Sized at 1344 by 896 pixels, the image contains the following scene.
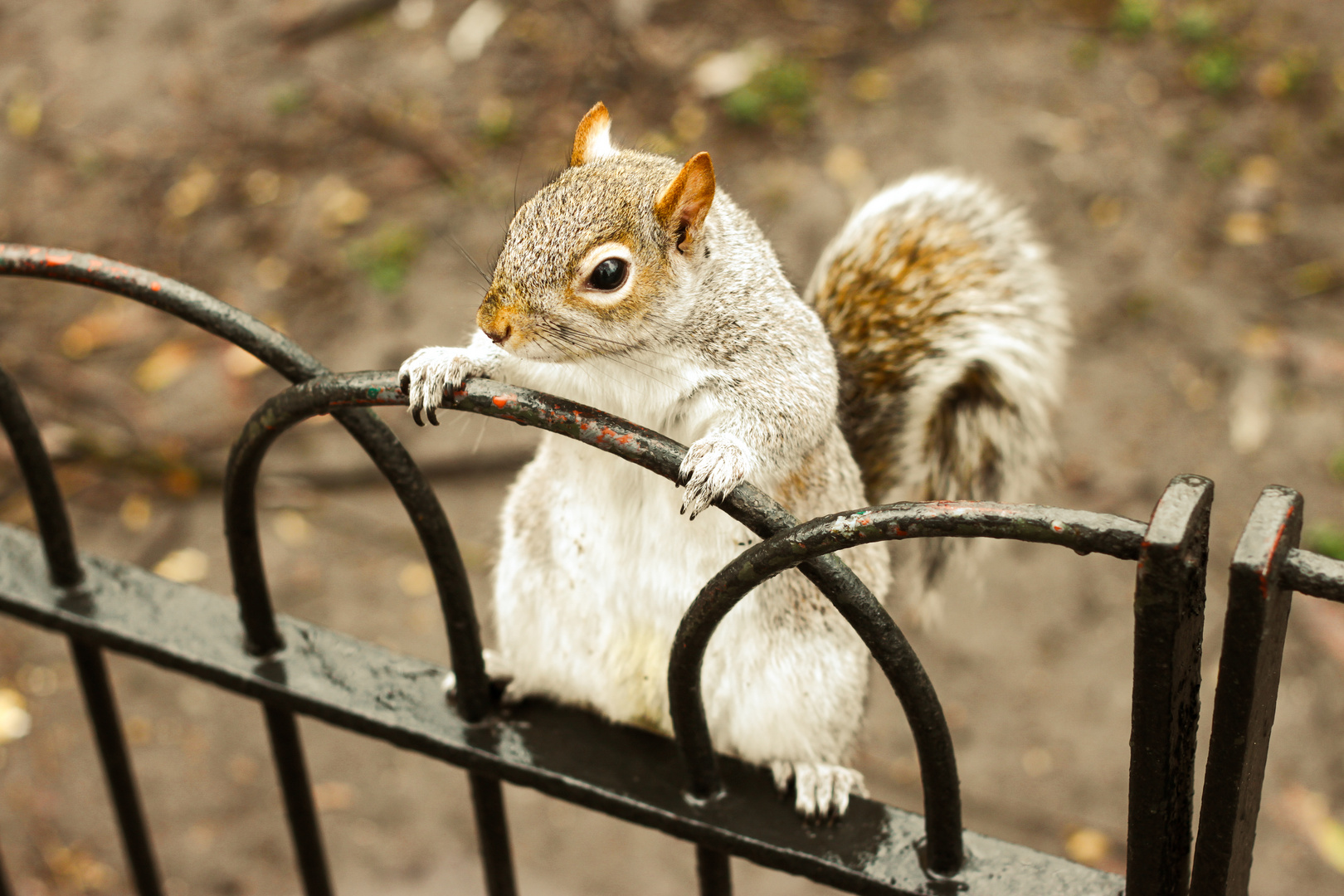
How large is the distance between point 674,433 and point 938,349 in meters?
0.30

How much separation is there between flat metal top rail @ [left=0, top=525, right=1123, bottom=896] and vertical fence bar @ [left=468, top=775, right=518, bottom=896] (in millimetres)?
47

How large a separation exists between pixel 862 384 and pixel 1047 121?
1967 mm

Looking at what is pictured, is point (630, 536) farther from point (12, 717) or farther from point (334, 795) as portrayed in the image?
point (12, 717)

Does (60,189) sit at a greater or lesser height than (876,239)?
greater

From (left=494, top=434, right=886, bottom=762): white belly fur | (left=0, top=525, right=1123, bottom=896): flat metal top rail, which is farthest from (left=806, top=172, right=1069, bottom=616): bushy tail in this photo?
(left=0, top=525, right=1123, bottom=896): flat metal top rail

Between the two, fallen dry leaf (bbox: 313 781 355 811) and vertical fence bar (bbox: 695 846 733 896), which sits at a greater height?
fallen dry leaf (bbox: 313 781 355 811)

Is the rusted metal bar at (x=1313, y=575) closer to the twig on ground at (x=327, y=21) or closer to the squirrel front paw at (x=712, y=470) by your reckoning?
the squirrel front paw at (x=712, y=470)

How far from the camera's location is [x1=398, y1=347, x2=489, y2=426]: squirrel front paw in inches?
27.4

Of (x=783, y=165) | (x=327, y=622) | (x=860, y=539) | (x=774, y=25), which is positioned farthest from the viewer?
(x=774, y=25)

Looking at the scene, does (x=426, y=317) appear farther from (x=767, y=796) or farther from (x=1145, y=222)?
(x=767, y=796)

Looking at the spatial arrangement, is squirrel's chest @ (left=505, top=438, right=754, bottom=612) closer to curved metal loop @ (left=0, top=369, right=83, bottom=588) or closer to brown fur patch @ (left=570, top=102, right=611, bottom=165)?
brown fur patch @ (left=570, top=102, right=611, bottom=165)

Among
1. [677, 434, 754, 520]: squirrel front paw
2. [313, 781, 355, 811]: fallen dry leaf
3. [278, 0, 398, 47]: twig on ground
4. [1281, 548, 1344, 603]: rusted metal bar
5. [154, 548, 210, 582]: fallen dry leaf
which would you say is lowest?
[1281, 548, 1344, 603]: rusted metal bar

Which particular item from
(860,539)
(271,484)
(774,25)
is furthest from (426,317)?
(860,539)

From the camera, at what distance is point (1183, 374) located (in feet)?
7.50
